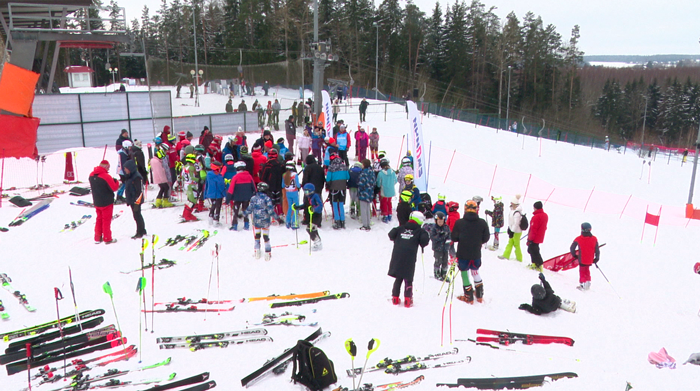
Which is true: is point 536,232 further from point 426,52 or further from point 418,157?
point 426,52

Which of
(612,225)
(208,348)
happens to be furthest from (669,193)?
→ (208,348)

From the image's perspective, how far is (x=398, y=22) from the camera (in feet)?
215

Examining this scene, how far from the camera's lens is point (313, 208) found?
10383 millimetres

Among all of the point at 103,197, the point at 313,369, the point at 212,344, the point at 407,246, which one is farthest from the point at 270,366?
the point at 103,197

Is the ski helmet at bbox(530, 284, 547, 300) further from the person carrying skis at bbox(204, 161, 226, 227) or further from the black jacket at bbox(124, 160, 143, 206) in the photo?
the black jacket at bbox(124, 160, 143, 206)

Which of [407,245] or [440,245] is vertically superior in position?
[407,245]

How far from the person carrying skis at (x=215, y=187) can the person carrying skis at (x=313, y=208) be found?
1.76m

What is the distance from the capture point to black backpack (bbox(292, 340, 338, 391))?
527cm

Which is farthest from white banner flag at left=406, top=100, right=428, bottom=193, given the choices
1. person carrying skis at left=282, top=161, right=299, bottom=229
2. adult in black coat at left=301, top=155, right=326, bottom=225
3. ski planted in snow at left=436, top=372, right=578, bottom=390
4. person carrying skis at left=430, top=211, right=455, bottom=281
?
ski planted in snow at left=436, top=372, right=578, bottom=390

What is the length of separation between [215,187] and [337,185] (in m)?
2.74

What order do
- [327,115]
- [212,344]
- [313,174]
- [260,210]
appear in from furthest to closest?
[327,115] < [313,174] < [260,210] < [212,344]

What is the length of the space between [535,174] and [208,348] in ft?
70.9

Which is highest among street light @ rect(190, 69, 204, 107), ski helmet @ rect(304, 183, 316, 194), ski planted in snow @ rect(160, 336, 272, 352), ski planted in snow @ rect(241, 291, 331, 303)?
street light @ rect(190, 69, 204, 107)

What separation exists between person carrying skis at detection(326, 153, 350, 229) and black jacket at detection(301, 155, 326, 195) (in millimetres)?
168
